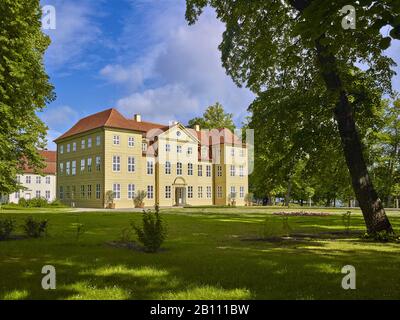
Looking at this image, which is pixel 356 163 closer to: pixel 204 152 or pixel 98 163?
pixel 98 163

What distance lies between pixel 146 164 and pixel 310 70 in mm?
42925

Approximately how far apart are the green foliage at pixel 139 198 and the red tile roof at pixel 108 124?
8371 millimetres

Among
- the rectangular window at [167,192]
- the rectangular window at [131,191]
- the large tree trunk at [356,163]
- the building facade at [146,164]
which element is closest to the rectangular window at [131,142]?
the building facade at [146,164]

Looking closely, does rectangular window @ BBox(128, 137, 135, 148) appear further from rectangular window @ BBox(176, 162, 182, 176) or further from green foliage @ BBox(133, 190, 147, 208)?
rectangular window @ BBox(176, 162, 182, 176)

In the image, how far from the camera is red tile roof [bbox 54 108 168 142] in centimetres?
5443

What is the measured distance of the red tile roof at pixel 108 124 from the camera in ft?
179

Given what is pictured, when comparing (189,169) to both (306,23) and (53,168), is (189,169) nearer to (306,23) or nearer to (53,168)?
(53,168)

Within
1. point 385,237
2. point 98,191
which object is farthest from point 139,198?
point 385,237

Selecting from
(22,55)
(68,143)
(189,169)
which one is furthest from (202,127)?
(22,55)

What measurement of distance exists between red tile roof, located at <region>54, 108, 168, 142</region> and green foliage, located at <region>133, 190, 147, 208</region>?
837 cm

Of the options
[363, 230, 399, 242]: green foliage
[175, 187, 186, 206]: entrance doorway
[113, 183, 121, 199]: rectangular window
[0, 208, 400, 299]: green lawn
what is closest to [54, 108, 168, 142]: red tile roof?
[113, 183, 121, 199]: rectangular window

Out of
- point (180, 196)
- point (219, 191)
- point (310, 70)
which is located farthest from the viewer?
point (219, 191)

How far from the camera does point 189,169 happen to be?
205ft

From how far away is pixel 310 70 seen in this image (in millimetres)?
16734
